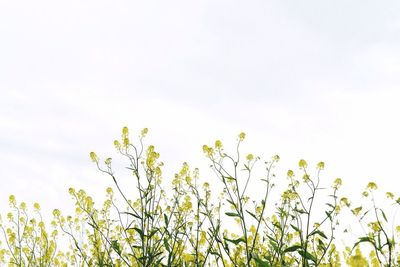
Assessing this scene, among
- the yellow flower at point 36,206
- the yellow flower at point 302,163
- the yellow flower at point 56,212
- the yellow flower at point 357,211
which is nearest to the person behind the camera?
the yellow flower at point 357,211

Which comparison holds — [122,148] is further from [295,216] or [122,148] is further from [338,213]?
[338,213]

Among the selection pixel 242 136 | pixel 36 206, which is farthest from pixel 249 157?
pixel 36 206

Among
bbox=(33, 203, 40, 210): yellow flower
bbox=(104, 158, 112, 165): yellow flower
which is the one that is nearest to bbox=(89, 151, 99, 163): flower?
bbox=(104, 158, 112, 165): yellow flower

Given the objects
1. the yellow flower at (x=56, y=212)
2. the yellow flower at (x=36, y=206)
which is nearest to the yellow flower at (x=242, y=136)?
the yellow flower at (x=56, y=212)

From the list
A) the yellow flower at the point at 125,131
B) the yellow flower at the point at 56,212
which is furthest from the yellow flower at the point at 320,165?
the yellow flower at the point at 56,212

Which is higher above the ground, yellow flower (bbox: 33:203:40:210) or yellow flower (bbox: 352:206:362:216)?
yellow flower (bbox: 33:203:40:210)

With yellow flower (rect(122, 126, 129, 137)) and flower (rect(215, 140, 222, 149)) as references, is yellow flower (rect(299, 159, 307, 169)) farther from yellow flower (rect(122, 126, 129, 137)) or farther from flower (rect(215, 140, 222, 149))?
yellow flower (rect(122, 126, 129, 137))

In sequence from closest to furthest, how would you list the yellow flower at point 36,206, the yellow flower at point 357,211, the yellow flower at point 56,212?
the yellow flower at point 357,211 → the yellow flower at point 56,212 → the yellow flower at point 36,206

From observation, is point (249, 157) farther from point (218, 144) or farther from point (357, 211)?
point (357, 211)

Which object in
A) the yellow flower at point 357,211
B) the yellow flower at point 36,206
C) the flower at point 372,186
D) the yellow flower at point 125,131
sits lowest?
the yellow flower at point 357,211

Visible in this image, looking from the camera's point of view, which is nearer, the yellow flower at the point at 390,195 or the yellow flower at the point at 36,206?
the yellow flower at the point at 390,195

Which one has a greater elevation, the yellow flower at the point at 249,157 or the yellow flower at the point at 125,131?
the yellow flower at the point at 125,131

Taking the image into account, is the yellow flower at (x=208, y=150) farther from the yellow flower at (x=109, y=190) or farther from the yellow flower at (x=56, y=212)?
the yellow flower at (x=56, y=212)

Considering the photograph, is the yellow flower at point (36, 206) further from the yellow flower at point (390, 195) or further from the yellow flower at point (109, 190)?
the yellow flower at point (390, 195)
